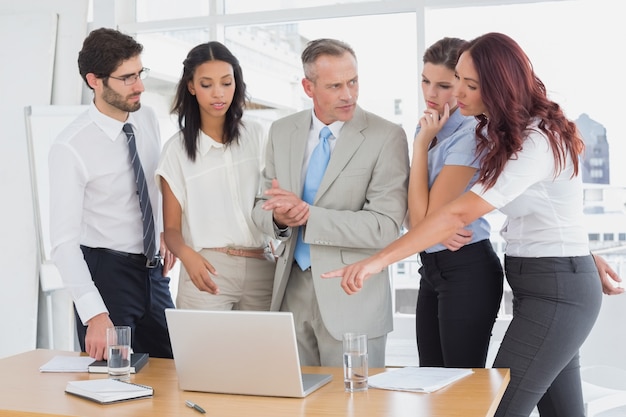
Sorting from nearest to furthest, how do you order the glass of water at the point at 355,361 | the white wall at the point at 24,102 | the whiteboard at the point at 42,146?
the glass of water at the point at 355,361
the whiteboard at the point at 42,146
the white wall at the point at 24,102

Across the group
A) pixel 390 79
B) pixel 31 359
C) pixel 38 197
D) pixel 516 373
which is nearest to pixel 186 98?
pixel 31 359

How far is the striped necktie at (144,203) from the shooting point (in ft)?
11.3

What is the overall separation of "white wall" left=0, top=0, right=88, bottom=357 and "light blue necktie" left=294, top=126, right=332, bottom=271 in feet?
10.5

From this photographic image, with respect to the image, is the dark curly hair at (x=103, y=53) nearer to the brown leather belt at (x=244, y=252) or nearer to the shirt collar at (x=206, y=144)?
the shirt collar at (x=206, y=144)

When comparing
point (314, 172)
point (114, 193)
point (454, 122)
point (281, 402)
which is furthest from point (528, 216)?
point (114, 193)

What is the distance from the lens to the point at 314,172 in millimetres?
3258

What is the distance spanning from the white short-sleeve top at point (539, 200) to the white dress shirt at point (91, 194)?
4.90ft

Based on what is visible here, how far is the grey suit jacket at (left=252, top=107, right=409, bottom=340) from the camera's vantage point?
10.1ft

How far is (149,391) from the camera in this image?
2.55 meters

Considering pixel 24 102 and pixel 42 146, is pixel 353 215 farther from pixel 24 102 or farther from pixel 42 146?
pixel 24 102

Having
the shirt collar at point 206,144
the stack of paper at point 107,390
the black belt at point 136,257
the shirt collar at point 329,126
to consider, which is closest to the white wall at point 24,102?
the black belt at point 136,257

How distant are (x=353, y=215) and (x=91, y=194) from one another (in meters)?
1.12

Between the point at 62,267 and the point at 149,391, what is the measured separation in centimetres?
87

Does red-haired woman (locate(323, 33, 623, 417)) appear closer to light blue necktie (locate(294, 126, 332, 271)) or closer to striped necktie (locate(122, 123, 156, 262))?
light blue necktie (locate(294, 126, 332, 271))
